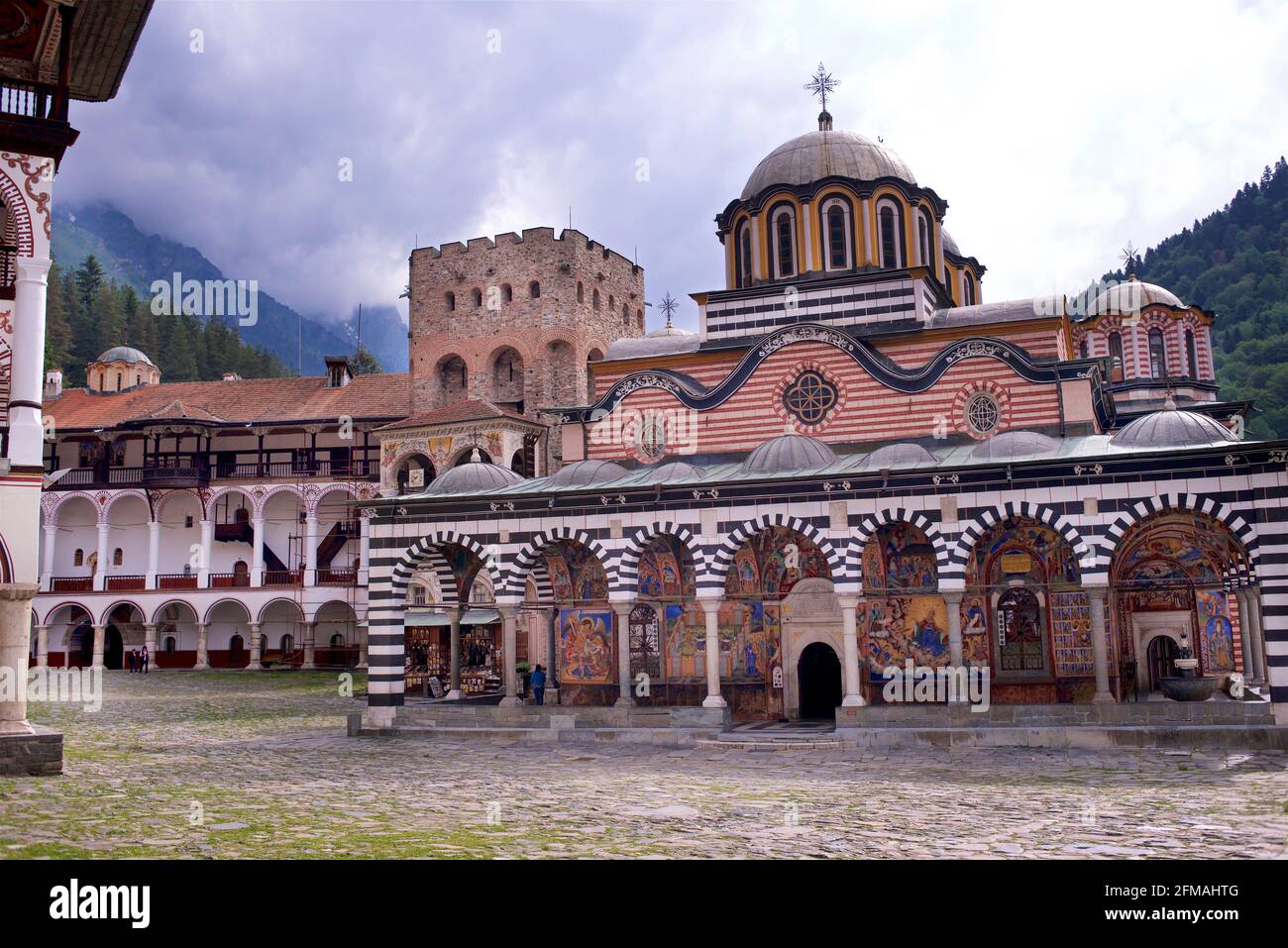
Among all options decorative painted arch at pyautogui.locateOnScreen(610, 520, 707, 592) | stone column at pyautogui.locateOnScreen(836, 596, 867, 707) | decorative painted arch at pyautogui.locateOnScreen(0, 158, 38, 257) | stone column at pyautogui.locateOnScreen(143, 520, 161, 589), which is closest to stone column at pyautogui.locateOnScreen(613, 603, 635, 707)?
decorative painted arch at pyautogui.locateOnScreen(610, 520, 707, 592)

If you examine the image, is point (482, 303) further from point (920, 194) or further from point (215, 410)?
point (920, 194)

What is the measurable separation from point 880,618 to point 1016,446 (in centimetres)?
399

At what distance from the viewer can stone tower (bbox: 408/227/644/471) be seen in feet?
136

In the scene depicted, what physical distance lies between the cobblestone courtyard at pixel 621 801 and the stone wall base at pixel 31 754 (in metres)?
0.35

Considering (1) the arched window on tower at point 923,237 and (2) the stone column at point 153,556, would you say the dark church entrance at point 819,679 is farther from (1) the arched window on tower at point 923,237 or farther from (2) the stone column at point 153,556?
(2) the stone column at point 153,556

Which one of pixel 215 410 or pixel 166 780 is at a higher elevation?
pixel 215 410

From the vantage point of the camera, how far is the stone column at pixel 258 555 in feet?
135

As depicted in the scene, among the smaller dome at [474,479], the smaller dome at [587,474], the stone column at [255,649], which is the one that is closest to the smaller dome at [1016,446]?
the smaller dome at [587,474]

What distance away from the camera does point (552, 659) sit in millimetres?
22906

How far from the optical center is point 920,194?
988 inches

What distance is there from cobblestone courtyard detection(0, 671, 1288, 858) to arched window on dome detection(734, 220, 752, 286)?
1208cm

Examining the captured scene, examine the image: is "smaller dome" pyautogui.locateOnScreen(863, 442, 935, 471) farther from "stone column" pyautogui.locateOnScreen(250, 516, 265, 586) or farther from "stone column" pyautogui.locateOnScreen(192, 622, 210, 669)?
"stone column" pyautogui.locateOnScreen(192, 622, 210, 669)

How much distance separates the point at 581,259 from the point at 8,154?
29745mm
